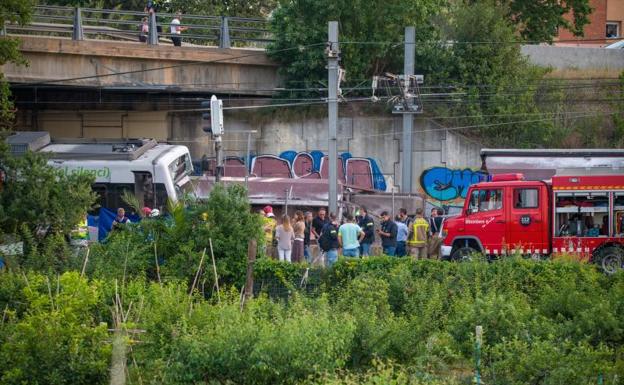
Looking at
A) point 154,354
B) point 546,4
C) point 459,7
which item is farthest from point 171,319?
point 546,4

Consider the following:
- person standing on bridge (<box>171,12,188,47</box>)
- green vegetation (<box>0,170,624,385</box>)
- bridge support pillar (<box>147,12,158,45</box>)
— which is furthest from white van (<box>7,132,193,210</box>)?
green vegetation (<box>0,170,624,385</box>)

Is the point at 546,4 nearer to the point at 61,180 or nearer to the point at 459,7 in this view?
the point at 459,7

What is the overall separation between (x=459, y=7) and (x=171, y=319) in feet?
92.8

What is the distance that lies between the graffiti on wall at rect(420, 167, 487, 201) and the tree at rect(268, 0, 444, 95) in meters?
4.25

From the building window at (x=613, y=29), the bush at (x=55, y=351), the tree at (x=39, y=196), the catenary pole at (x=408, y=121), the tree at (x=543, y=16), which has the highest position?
the building window at (x=613, y=29)

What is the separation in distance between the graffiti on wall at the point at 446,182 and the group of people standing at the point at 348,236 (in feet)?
30.8

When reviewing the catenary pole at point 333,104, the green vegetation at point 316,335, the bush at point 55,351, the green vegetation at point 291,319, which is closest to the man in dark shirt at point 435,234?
the catenary pole at point 333,104

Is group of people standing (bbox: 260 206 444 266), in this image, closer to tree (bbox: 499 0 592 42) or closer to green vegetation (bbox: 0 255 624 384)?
green vegetation (bbox: 0 255 624 384)

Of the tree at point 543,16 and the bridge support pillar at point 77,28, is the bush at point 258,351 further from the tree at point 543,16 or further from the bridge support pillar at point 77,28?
the tree at point 543,16

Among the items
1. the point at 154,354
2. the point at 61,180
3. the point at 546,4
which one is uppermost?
the point at 546,4

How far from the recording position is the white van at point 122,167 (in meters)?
26.6

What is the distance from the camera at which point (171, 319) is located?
13.7 meters

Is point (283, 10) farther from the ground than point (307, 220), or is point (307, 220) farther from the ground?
point (283, 10)

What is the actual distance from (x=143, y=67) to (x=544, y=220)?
16351 mm
